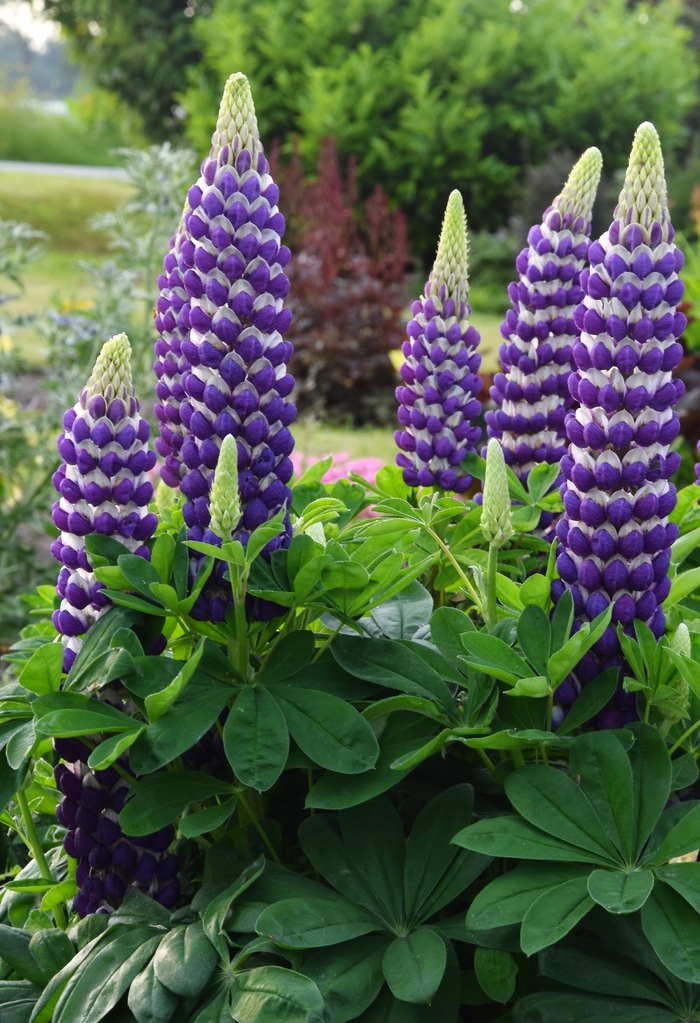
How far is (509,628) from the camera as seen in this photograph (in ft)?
3.34

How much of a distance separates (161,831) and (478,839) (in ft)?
1.11

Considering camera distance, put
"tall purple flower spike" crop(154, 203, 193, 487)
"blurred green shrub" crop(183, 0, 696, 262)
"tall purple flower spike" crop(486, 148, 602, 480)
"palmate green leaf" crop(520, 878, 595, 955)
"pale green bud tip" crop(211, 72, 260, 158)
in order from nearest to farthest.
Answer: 1. "palmate green leaf" crop(520, 878, 595, 955)
2. "pale green bud tip" crop(211, 72, 260, 158)
3. "tall purple flower spike" crop(154, 203, 193, 487)
4. "tall purple flower spike" crop(486, 148, 602, 480)
5. "blurred green shrub" crop(183, 0, 696, 262)

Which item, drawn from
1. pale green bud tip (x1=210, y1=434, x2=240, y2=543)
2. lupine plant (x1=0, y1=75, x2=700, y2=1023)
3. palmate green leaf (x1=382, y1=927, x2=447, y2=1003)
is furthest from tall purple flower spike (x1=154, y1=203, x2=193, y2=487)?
palmate green leaf (x1=382, y1=927, x2=447, y2=1003)

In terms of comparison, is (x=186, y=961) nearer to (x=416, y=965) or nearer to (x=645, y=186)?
(x=416, y=965)

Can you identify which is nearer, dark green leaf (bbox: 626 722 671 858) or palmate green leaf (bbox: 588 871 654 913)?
palmate green leaf (bbox: 588 871 654 913)

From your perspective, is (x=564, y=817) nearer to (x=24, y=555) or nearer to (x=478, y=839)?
(x=478, y=839)

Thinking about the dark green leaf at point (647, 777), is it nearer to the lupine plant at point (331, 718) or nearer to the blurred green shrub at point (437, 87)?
the lupine plant at point (331, 718)

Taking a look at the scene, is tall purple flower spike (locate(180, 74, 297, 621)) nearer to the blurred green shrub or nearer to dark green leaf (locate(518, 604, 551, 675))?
dark green leaf (locate(518, 604, 551, 675))

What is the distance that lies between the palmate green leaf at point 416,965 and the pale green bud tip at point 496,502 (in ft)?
1.19

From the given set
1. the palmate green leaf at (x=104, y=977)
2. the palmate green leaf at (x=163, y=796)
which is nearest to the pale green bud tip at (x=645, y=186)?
the palmate green leaf at (x=163, y=796)

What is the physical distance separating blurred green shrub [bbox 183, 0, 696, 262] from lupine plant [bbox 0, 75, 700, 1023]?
339 inches

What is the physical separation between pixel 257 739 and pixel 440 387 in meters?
0.66

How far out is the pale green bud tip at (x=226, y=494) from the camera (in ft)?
2.94

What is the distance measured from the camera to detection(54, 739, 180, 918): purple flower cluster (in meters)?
1.00
